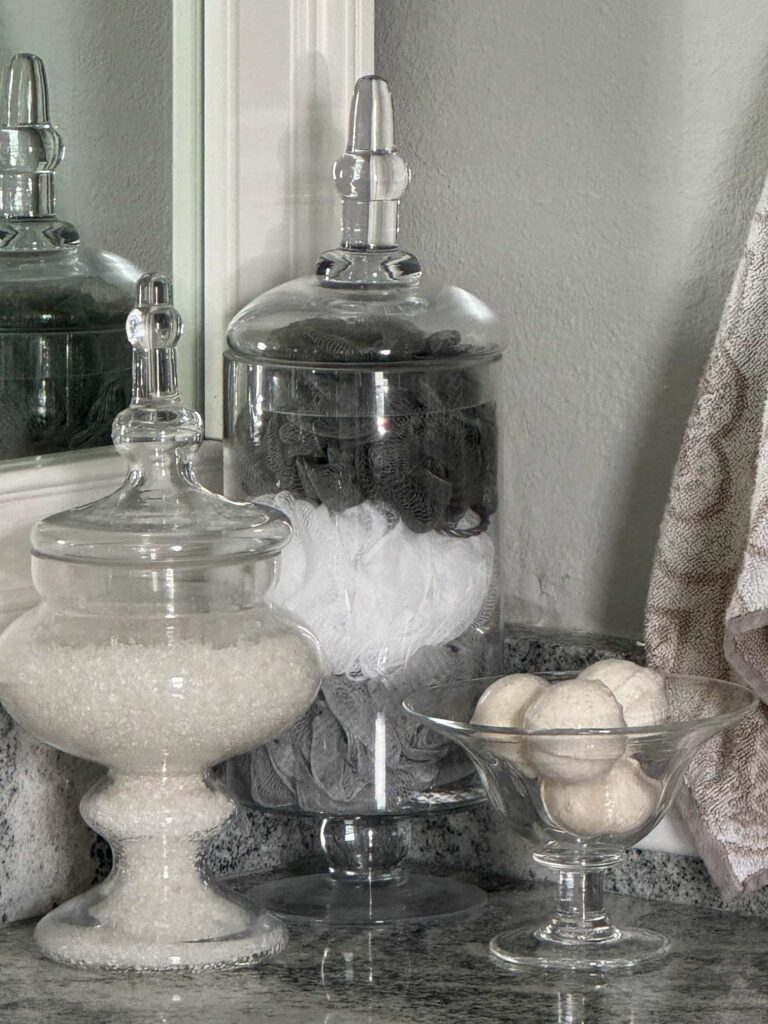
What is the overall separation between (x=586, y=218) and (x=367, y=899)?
416 millimetres

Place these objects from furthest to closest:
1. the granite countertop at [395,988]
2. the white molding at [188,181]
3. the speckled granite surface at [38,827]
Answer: the white molding at [188,181] < the speckled granite surface at [38,827] < the granite countertop at [395,988]

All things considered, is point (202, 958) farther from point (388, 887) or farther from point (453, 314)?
point (453, 314)

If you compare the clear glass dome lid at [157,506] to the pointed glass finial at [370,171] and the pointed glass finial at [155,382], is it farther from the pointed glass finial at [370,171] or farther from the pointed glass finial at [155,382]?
the pointed glass finial at [370,171]

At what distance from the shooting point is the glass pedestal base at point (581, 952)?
2.96 ft

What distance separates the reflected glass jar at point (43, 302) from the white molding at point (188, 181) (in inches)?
2.1

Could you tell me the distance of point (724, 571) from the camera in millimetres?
968

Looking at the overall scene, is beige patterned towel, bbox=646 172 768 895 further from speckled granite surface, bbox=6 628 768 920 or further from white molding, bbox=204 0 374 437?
white molding, bbox=204 0 374 437

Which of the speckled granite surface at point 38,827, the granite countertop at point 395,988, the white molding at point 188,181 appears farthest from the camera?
the white molding at point 188,181

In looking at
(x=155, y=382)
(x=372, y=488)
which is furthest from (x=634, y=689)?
(x=155, y=382)

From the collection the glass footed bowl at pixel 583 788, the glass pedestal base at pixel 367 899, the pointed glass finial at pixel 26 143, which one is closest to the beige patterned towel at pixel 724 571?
the glass footed bowl at pixel 583 788

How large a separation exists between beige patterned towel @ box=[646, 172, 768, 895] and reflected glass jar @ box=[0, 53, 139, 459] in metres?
0.33

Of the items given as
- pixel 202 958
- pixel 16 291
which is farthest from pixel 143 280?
pixel 202 958

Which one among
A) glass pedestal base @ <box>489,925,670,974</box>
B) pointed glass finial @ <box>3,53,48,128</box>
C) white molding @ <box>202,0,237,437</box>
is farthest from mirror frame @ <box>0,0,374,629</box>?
glass pedestal base @ <box>489,925,670,974</box>

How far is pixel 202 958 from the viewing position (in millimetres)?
886
